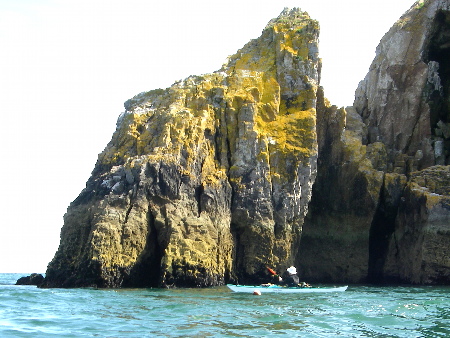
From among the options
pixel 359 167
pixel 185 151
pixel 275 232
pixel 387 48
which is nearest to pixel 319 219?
pixel 359 167

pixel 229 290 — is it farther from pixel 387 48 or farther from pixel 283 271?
pixel 387 48

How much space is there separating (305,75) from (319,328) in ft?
92.1

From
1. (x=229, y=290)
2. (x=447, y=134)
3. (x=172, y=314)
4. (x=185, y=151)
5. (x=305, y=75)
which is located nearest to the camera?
(x=172, y=314)

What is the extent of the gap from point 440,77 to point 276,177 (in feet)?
73.3

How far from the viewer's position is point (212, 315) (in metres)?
19.6

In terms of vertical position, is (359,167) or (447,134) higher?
(447,134)

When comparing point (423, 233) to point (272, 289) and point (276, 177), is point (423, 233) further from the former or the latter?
point (272, 289)

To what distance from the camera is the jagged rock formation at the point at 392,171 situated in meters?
40.7

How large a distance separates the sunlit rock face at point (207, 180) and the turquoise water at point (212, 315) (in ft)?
14.8

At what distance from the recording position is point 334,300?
2612 centimetres

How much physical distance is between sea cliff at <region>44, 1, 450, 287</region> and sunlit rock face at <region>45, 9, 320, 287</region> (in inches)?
3.4

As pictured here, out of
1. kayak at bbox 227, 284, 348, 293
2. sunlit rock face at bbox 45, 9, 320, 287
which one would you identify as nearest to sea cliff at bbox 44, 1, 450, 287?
sunlit rock face at bbox 45, 9, 320, 287

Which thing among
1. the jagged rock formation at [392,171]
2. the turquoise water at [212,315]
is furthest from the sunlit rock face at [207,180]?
the jagged rock formation at [392,171]

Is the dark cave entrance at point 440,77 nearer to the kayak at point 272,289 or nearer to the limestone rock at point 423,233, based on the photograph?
the limestone rock at point 423,233
